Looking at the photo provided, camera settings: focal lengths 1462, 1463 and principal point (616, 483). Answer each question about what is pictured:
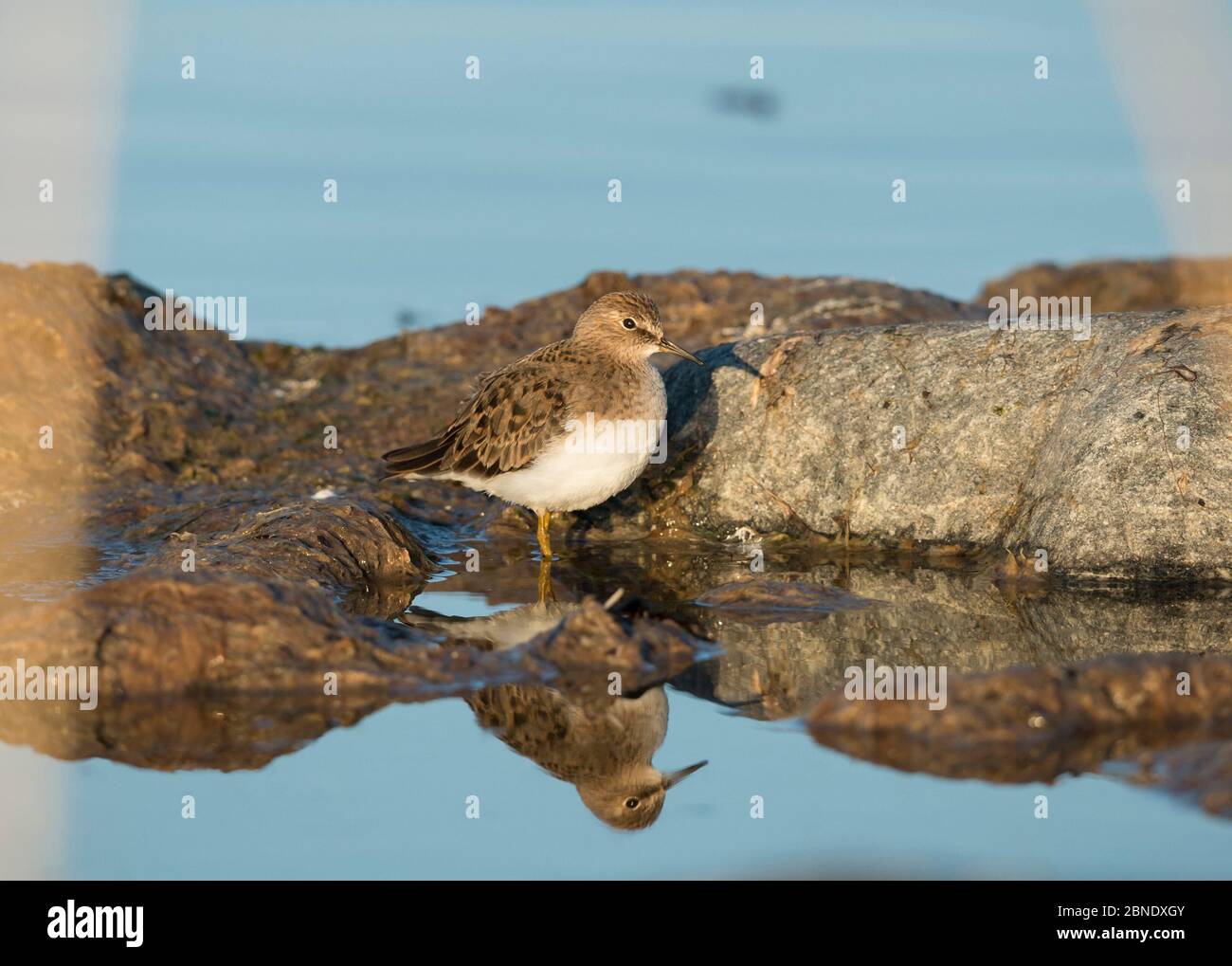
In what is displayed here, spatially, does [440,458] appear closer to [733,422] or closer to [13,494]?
[733,422]

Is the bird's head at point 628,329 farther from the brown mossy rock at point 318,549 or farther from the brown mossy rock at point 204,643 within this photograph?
the brown mossy rock at point 204,643

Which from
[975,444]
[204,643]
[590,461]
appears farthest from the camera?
[975,444]

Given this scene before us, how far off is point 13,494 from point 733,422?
640cm

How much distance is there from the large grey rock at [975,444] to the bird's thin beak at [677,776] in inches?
177

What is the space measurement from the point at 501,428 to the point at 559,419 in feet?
1.81

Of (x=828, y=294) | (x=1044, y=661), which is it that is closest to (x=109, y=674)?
(x=1044, y=661)

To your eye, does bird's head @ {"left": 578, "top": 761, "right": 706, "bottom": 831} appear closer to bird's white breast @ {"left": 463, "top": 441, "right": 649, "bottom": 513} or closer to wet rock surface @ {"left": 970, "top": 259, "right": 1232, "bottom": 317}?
bird's white breast @ {"left": 463, "top": 441, "right": 649, "bottom": 513}

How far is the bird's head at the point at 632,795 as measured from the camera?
668cm

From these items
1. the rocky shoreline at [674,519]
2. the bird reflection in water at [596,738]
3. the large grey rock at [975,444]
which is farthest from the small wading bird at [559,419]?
the bird reflection in water at [596,738]

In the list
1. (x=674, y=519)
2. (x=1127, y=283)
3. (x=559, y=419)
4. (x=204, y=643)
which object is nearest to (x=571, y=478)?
(x=559, y=419)

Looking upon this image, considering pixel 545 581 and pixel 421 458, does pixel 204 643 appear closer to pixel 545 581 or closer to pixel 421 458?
pixel 545 581

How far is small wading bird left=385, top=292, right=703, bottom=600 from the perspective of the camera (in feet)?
36.8

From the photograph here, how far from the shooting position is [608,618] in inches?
342

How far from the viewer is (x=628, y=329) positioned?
11898 millimetres
